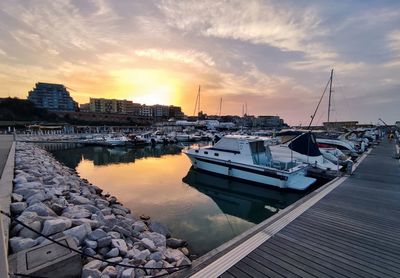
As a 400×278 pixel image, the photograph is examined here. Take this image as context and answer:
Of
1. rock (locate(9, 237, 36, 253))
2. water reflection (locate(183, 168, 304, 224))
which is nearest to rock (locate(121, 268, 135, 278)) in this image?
rock (locate(9, 237, 36, 253))

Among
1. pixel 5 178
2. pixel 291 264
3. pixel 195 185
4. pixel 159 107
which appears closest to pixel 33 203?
pixel 5 178

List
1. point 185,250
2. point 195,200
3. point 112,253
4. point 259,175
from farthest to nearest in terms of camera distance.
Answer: point 259,175 → point 195,200 → point 185,250 → point 112,253

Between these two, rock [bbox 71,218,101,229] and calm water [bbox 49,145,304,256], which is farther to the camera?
calm water [bbox 49,145,304,256]

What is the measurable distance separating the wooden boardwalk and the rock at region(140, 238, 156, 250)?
2275mm

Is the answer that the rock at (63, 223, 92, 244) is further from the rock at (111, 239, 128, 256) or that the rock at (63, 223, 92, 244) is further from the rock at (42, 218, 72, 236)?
the rock at (111, 239, 128, 256)

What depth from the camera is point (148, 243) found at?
5734mm

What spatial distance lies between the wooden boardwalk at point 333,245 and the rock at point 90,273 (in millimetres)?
1826

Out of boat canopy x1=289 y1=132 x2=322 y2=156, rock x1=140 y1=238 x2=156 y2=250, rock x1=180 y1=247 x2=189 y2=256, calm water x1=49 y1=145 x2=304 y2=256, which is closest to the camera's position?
rock x1=140 y1=238 x2=156 y2=250

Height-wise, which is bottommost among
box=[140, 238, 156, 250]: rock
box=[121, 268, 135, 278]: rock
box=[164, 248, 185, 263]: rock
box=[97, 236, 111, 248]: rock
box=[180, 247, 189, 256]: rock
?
box=[180, 247, 189, 256]: rock

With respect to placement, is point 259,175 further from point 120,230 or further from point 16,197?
point 16,197

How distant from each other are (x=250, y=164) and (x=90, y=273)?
11.3 m

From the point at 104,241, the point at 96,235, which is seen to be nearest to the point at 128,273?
the point at 104,241

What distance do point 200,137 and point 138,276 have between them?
137 feet

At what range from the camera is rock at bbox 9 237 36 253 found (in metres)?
3.95
